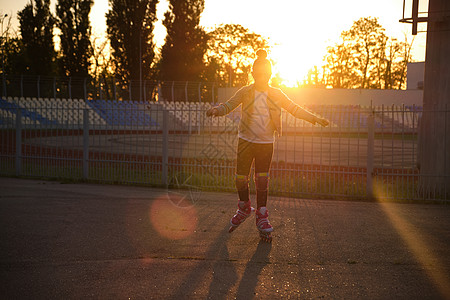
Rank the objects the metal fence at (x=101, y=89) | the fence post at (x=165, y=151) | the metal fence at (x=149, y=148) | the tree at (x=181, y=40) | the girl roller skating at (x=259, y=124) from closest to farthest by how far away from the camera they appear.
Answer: the girl roller skating at (x=259, y=124) → the metal fence at (x=149, y=148) → the fence post at (x=165, y=151) → the metal fence at (x=101, y=89) → the tree at (x=181, y=40)

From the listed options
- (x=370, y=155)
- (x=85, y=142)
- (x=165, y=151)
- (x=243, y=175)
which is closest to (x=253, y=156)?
(x=243, y=175)

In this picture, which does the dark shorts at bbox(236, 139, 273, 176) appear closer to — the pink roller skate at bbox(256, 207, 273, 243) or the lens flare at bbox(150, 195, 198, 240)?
the pink roller skate at bbox(256, 207, 273, 243)

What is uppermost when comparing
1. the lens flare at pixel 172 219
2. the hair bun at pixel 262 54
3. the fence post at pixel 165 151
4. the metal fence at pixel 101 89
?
the metal fence at pixel 101 89

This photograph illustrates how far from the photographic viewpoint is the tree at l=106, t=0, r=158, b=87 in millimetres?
47875

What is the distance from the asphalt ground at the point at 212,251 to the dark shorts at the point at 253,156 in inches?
30.3

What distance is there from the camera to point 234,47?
6919 centimetres

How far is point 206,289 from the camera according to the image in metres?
3.80

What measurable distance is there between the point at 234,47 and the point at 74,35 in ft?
86.4

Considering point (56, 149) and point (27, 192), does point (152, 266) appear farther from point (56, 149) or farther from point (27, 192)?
point (56, 149)

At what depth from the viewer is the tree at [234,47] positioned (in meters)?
68.9

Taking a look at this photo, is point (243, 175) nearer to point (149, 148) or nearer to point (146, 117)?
point (146, 117)

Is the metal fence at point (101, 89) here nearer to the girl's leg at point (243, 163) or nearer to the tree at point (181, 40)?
the tree at point (181, 40)

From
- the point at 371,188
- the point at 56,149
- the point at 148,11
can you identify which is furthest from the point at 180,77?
the point at 371,188

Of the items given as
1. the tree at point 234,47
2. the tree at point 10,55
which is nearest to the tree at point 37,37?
the tree at point 10,55
